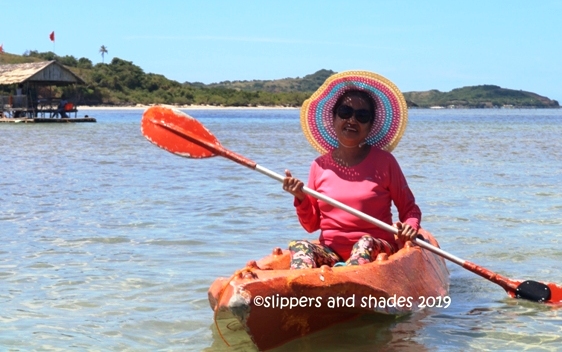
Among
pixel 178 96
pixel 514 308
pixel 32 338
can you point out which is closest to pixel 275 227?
pixel 514 308

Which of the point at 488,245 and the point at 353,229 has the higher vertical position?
the point at 353,229

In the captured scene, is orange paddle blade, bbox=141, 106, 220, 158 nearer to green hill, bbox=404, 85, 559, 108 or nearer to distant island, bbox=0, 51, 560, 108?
distant island, bbox=0, 51, 560, 108

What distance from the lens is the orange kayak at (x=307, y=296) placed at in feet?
12.2

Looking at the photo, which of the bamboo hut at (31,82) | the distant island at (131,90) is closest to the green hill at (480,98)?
the distant island at (131,90)

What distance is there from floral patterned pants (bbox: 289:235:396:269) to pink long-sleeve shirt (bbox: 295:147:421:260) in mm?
103

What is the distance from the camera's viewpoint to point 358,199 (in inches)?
185

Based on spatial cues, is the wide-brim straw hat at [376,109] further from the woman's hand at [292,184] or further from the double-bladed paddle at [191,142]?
the woman's hand at [292,184]

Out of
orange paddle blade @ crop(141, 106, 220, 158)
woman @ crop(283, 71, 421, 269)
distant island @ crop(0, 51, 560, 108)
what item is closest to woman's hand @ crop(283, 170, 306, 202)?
woman @ crop(283, 71, 421, 269)

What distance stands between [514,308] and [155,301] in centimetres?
229

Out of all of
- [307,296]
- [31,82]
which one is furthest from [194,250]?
[31,82]

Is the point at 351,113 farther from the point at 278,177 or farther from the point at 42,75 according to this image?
the point at 42,75

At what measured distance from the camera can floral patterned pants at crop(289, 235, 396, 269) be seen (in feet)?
14.4

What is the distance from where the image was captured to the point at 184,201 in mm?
9516

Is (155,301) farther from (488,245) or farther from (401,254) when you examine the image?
(488,245)
